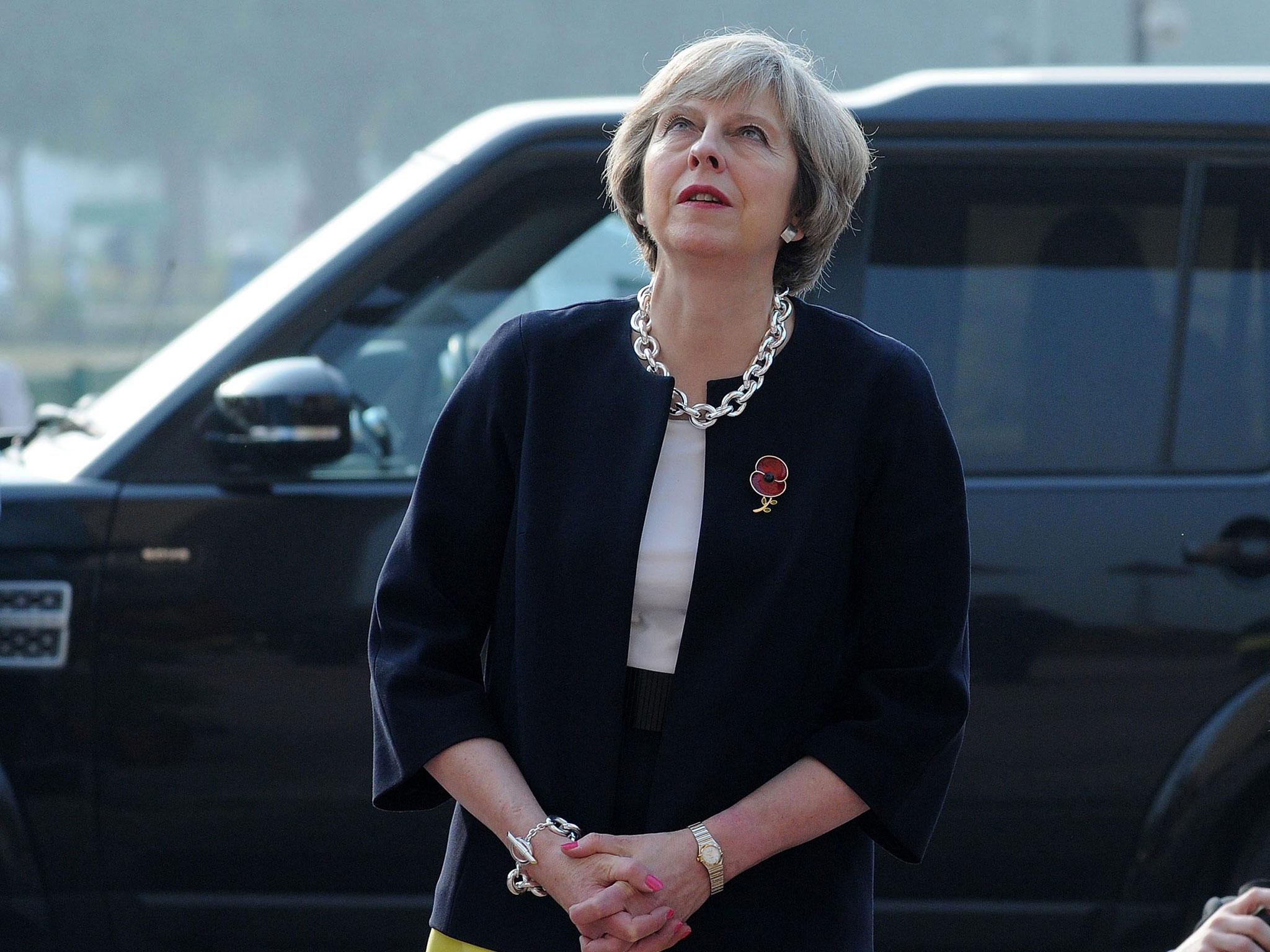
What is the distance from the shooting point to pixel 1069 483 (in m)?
2.94

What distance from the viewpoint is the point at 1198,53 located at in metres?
45.2

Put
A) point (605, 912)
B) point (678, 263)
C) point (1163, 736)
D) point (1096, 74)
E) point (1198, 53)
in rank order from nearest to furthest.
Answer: point (605, 912), point (678, 263), point (1163, 736), point (1096, 74), point (1198, 53)

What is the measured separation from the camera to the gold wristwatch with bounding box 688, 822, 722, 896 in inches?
67.9

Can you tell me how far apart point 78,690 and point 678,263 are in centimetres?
162

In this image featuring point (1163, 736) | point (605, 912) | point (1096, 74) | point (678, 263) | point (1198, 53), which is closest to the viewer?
point (605, 912)

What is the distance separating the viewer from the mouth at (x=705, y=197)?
72.7 inches

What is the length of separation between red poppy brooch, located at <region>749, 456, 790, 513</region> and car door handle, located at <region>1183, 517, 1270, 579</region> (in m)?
1.38

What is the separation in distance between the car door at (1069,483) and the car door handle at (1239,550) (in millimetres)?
11

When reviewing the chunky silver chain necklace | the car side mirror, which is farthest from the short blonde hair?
the car side mirror

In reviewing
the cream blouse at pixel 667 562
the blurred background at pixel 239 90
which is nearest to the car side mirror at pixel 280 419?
the cream blouse at pixel 667 562

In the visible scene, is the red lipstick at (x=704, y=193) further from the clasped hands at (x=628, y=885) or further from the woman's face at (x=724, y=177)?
the clasped hands at (x=628, y=885)

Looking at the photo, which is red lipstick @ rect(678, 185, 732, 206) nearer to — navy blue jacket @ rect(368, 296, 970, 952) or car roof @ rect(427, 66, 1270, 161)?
navy blue jacket @ rect(368, 296, 970, 952)

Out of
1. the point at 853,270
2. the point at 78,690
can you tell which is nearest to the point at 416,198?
the point at 853,270

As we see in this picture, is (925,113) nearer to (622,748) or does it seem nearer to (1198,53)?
(622,748)
